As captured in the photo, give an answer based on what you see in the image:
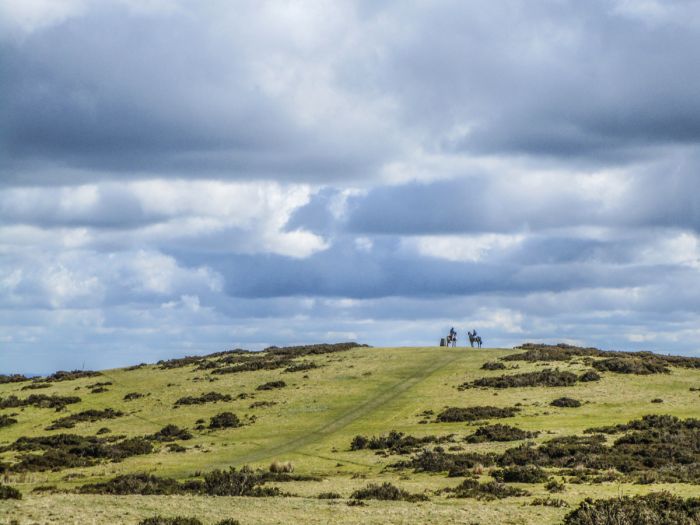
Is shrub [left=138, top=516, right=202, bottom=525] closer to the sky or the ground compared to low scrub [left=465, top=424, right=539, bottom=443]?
closer to the sky

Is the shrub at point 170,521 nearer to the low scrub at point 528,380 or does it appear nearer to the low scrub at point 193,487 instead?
the low scrub at point 193,487

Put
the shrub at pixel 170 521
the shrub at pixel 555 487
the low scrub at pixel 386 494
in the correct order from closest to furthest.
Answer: the shrub at pixel 170 521 → the low scrub at pixel 386 494 → the shrub at pixel 555 487

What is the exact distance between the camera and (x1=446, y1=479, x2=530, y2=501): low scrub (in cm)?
3597

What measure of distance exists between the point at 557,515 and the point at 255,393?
5205 cm

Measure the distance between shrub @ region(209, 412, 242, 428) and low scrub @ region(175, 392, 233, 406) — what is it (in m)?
7.42

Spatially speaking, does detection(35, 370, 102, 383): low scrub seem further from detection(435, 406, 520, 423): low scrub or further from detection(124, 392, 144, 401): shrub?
detection(435, 406, 520, 423): low scrub

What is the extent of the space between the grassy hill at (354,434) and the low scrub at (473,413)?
17cm

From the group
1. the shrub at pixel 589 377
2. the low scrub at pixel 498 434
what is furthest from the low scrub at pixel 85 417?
the shrub at pixel 589 377

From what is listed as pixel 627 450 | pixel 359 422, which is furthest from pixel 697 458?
pixel 359 422

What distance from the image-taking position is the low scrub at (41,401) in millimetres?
79294

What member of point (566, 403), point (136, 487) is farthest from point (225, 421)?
point (566, 403)

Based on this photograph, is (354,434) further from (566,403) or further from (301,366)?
(301,366)

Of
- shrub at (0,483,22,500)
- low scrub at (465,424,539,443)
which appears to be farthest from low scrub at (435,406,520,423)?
shrub at (0,483,22,500)

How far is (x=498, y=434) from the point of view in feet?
182
